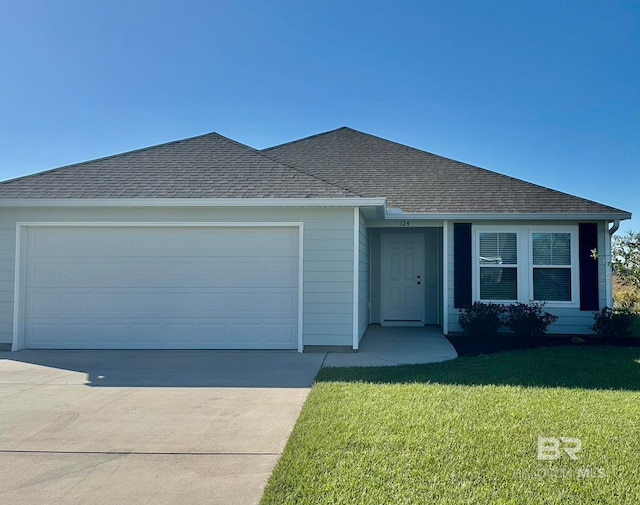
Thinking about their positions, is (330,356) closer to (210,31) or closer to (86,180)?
(86,180)

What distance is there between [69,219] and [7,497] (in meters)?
6.42

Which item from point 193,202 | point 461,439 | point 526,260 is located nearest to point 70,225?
point 193,202

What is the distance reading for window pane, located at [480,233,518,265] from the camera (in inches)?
413

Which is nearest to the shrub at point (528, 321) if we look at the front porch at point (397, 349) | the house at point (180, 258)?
the front porch at point (397, 349)

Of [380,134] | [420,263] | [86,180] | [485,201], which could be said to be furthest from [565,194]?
[86,180]

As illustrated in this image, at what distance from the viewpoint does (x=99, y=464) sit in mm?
3615

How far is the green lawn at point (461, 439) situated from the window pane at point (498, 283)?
3957 millimetres

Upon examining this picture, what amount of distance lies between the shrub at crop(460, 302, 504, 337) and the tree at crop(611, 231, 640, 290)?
105 inches

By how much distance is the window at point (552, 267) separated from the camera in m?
10.4

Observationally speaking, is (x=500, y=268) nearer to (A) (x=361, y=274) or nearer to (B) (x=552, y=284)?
(B) (x=552, y=284)

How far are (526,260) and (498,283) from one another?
793 millimetres

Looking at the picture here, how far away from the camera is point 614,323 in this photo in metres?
9.55

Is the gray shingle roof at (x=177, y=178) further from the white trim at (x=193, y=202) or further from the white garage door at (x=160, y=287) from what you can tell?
the white garage door at (x=160, y=287)

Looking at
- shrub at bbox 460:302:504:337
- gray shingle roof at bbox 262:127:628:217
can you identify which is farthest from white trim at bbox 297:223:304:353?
shrub at bbox 460:302:504:337
